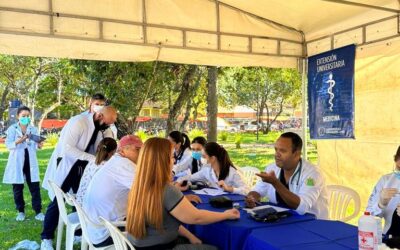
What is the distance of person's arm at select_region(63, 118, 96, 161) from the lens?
3971 millimetres

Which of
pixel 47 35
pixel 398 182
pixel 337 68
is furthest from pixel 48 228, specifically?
pixel 337 68

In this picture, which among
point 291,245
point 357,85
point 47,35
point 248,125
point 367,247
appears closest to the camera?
point 367,247

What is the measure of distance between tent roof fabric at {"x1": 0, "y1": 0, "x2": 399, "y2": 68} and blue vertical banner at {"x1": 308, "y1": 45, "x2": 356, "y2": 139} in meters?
0.18

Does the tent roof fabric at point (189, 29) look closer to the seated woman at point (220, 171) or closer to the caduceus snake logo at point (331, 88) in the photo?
the caduceus snake logo at point (331, 88)

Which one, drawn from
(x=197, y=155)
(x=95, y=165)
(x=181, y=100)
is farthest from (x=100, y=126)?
(x=181, y=100)

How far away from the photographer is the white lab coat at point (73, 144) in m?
3.99

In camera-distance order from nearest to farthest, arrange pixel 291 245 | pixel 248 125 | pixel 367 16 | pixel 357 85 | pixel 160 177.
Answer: pixel 291 245
pixel 160 177
pixel 367 16
pixel 357 85
pixel 248 125

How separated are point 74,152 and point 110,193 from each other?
150cm

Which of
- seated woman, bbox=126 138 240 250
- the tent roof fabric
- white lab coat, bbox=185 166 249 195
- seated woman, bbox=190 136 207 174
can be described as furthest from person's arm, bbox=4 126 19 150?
seated woman, bbox=126 138 240 250

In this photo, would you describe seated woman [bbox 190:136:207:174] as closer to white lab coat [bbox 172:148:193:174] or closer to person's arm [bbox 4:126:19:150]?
white lab coat [bbox 172:148:193:174]

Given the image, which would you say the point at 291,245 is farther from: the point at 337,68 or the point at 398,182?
the point at 337,68

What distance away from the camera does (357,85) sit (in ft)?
16.3

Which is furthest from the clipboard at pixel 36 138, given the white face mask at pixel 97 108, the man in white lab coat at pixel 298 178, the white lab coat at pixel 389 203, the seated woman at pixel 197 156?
the white lab coat at pixel 389 203

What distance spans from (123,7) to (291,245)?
3267 mm
